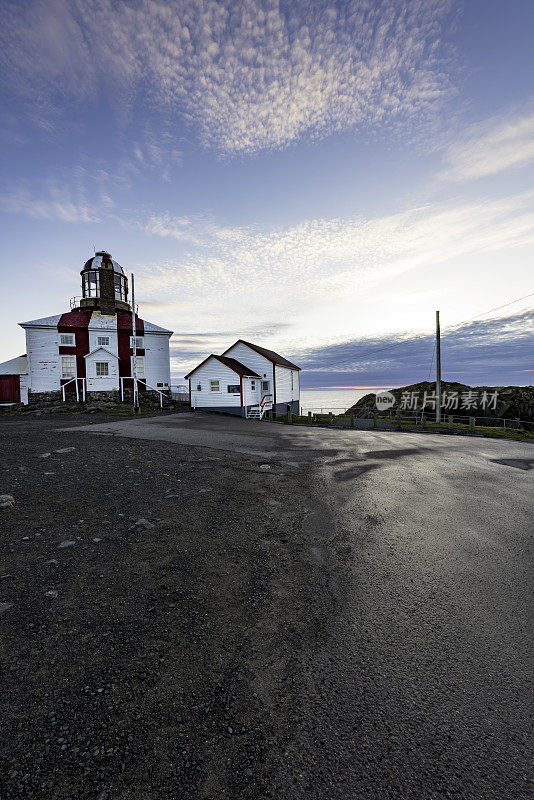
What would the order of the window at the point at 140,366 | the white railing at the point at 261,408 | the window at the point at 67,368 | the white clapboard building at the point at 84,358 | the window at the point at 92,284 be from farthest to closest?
the window at the point at 92,284, the window at the point at 140,366, the window at the point at 67,368, the white clapboard building at the point at 84,358, the white railing at the point at 261,408

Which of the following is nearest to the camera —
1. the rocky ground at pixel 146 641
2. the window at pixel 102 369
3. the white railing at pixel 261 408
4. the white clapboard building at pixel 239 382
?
the rocky ground at pixel 146 641

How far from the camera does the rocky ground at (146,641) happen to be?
1920mm

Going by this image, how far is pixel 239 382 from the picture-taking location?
1219 inches

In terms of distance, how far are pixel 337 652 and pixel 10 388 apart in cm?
3903

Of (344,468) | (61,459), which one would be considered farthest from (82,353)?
(344,468)

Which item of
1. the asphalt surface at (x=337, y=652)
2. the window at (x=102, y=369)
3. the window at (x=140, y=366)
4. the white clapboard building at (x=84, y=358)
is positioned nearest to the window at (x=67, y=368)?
the white clapboard building at (x=84, y=358)

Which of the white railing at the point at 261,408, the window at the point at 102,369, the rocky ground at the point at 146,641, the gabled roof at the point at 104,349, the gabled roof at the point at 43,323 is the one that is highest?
the gabled roof at the point at 43,323

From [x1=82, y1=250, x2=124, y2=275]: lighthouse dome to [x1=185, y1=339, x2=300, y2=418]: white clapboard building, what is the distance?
57.7 ft

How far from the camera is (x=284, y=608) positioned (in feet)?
11.4

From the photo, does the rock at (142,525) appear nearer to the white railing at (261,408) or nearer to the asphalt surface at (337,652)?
the asphalt surface at (337,652)

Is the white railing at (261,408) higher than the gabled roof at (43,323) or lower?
lower

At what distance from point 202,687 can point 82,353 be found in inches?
1492

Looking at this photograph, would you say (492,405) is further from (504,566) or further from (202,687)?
(202,687)

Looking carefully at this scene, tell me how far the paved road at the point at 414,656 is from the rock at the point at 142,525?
1973 millimetres
